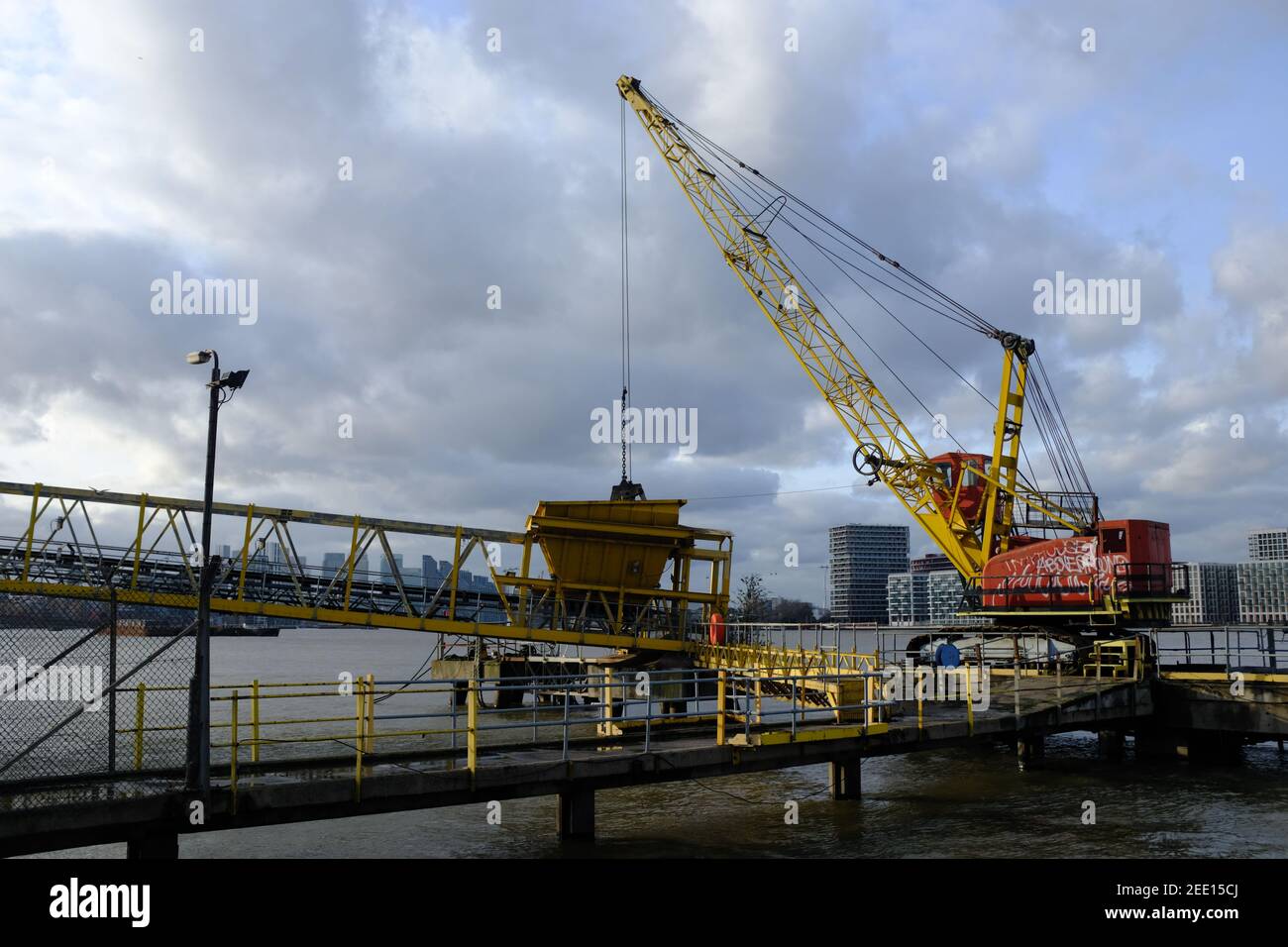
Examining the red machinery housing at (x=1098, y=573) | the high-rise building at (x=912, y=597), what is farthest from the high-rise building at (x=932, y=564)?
the red machinery housing at (x=1098, y=573)

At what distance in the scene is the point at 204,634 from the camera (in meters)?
12.2

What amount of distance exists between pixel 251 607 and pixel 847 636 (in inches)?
6150

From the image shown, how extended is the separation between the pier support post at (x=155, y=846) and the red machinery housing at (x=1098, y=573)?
29161mm

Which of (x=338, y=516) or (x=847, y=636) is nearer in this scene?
(x=338, y=516)

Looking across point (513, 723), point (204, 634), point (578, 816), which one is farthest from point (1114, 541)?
point (204, 634)

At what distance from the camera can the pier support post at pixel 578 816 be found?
17.4m

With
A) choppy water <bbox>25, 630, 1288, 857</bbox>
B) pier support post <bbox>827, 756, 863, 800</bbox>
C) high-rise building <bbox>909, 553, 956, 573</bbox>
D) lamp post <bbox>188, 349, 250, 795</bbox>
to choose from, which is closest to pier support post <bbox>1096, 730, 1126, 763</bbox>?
choppy water <bbox>25, 630, 1288, 857</bbox>

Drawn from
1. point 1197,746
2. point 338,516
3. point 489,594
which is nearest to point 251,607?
point 338,516

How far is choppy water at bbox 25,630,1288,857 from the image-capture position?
59.3 feet

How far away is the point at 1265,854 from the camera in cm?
1772

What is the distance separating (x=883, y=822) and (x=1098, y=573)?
17170 millimetres

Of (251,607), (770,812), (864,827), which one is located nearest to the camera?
(864,827)

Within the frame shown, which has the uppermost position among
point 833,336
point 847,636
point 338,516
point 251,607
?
point 833,336
